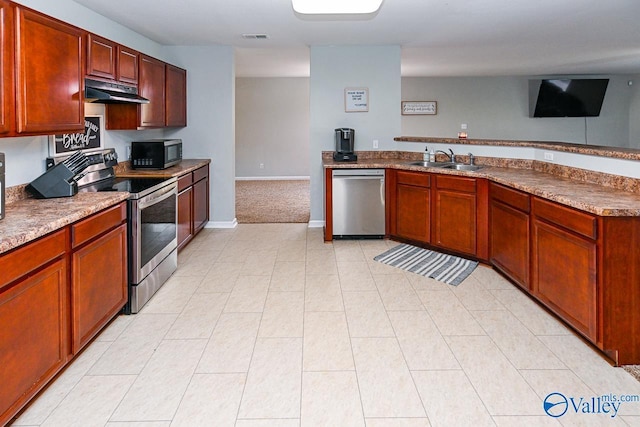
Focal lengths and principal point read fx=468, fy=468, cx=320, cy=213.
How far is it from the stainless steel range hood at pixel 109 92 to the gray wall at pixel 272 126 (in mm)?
6570

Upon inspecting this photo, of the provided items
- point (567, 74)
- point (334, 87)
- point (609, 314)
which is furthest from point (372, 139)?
point (567, 74)

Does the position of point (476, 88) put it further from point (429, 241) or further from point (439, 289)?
point (439, 289)

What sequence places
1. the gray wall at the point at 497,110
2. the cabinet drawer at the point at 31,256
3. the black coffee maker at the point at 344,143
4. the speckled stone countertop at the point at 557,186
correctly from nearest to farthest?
the cabinet drawer at the point at 31,256 < the speckled stone countertop at the point at 557,186 < the black coffee maker at the point at 344,143 < the gray wall at the point at 497,110

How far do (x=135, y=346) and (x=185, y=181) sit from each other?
2.31 meters

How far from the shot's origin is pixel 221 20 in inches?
178

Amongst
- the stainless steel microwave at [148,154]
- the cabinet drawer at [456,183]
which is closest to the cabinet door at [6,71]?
the stainless steel microwave at [148,154]

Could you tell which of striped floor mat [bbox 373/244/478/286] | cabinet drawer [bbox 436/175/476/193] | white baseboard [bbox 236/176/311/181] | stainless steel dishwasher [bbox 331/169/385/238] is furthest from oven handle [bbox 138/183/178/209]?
white baseboard [bbox 236/176/311/181]

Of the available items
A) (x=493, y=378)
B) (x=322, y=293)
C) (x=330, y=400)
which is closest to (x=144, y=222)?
(x=322, y=293)

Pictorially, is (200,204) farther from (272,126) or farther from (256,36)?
(272,126)

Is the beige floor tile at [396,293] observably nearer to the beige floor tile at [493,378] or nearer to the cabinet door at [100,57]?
the beige floor tile at [493,378]

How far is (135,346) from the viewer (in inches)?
107

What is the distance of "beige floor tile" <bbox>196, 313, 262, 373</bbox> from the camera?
247cm

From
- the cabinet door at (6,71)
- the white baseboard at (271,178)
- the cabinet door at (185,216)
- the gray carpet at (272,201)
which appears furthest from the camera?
the white baseboard at (271,178)

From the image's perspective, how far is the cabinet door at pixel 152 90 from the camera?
14.5 feet
